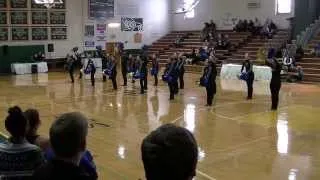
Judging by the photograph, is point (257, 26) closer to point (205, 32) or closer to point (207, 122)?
point (205, 32)

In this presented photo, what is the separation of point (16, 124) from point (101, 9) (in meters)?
30.0

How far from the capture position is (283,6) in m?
28.7

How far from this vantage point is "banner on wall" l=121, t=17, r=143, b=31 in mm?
34281

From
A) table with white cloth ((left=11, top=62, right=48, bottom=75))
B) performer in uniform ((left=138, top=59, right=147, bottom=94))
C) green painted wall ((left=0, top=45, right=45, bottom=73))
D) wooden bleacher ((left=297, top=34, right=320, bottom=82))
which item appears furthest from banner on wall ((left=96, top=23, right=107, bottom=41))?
wooden bleacher ((left=297, top=34, right=320, bottom=82))

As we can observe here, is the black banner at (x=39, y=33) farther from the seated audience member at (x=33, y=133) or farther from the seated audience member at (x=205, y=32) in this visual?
the seated audience member at (x=33, y=133)

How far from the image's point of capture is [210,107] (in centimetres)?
1530

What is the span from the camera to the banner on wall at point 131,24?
3428 cm

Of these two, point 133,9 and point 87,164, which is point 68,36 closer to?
point 133,9

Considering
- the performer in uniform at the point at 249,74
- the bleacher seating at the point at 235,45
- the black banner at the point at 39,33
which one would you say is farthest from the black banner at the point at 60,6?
the performer in uniform at the point at 249,74

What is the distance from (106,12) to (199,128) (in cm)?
2283

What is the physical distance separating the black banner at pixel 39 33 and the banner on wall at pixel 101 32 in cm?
384

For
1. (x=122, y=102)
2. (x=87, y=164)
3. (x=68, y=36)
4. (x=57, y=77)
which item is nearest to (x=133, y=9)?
(x=68, y=36)

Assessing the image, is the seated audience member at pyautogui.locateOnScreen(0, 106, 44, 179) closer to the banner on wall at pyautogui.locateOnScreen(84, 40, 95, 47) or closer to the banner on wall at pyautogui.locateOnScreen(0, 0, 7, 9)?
the banner on wall at pyautogui.locateOnScreen(0, 0, 7, 9)

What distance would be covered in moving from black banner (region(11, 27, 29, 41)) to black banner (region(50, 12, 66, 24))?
187 centimetres
